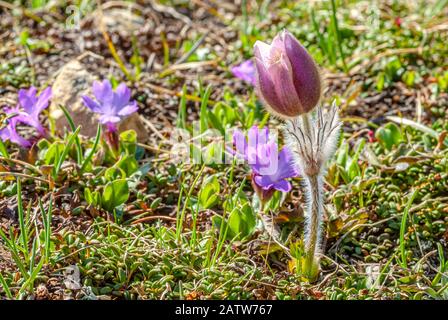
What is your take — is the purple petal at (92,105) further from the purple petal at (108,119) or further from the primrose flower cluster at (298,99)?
the primrose flower cluster at (298,99)

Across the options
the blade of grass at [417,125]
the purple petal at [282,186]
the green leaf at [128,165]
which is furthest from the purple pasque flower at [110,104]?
the blade of grass at [417,125]

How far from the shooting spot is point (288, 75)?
234 centimetres

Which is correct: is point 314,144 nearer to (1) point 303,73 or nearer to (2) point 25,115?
(1) point 303,73

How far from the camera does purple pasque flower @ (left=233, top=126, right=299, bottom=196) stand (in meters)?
3.02

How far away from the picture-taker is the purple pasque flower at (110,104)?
3.32 metres

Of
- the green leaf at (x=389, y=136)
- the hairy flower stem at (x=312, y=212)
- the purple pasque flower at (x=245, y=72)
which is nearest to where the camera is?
the hairy flower stem at (x=312, y=212)

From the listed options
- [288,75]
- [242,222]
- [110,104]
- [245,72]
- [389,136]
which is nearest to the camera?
[288,75]

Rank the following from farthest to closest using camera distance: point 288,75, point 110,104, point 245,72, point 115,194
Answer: point 245,72 < point 110,104 < point 115,194 < point 288,75

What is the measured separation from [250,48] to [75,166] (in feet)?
5.00

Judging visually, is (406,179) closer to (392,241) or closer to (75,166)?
(392,241)

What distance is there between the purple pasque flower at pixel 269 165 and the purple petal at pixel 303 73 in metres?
0.64

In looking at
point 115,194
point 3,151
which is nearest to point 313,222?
point 115,194

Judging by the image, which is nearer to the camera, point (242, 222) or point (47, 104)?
point (242, 222)

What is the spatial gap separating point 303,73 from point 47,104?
57.3 inches
